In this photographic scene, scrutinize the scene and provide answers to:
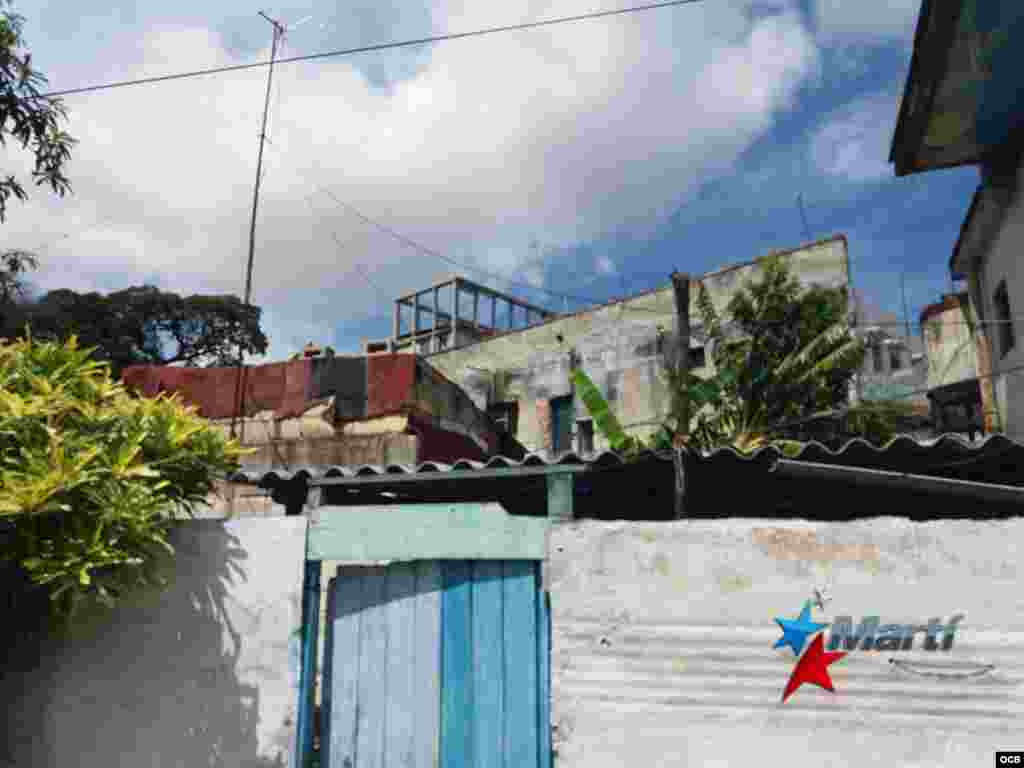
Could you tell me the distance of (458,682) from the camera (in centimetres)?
454

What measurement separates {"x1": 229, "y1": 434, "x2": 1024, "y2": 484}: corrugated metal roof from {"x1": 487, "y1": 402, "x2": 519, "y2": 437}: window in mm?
17566

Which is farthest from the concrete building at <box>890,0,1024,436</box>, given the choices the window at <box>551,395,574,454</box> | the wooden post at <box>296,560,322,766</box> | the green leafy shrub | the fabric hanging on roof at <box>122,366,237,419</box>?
the window at <box>551,395,574,454</box>

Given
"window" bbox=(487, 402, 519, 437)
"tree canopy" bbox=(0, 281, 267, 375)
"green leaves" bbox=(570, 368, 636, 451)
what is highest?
"tree canopy" bbox=(0, 281, 267, 375)

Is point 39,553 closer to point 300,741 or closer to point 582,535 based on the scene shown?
point 300,741

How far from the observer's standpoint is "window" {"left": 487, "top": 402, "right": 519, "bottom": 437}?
2267cm

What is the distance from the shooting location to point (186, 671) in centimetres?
486

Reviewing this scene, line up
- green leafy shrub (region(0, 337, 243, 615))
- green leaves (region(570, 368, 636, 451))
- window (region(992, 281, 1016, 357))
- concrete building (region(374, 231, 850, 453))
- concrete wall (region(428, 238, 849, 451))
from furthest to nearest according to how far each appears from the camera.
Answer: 1. concrete building (region(374, 231, 850, 453))
2. concrete wall (region(428, 238, 849, 451))
3. window (region(992, 281, 1016, 357))
4. green leaves (region(570, 368, 636, 451))
5. green leafy shrub (region(0, 337, 243, 615))

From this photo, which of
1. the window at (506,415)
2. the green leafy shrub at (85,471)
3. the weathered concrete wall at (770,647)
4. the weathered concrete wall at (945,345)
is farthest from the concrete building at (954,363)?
the window at (506,415)

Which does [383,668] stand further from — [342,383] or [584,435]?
[584,435]

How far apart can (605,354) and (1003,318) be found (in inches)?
478

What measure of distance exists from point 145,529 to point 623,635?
9.10ft

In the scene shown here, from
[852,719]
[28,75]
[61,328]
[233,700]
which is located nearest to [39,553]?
[233,700]

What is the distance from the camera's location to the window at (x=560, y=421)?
71.7ft

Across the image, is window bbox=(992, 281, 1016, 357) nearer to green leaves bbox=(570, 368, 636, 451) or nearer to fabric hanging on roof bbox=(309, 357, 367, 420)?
green leaves bbox=(570, 368, 636, 451)
